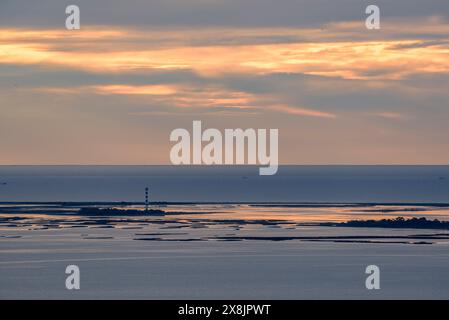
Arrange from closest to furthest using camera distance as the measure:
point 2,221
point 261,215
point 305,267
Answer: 1. point 305,267
2. point 2,221
3. point 261,215

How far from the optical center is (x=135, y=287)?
54.3 metres

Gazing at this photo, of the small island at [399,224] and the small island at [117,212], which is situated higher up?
the small island at [117,212]

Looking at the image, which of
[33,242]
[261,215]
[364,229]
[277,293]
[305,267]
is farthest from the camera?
[261,215]

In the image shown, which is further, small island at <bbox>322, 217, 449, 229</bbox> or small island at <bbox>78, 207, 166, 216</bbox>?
small island at <bbox>78, 207, 166, 216</bbox>

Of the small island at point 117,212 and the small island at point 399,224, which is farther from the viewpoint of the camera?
the small island at point 117,212

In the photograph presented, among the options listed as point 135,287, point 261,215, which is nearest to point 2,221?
point 261,215

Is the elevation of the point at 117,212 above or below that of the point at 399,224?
above

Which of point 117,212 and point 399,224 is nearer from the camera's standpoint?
point 399,224

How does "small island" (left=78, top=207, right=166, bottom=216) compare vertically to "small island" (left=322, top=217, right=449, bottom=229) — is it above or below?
above
